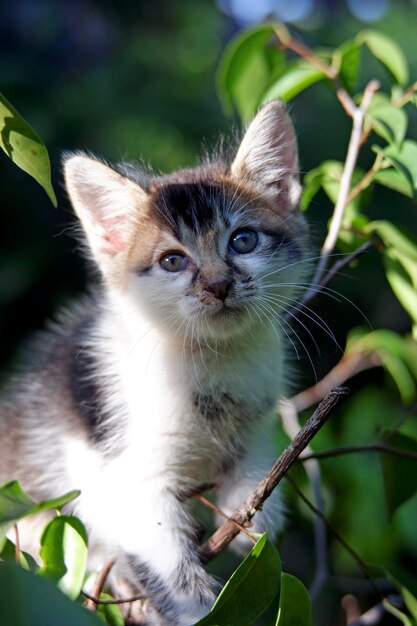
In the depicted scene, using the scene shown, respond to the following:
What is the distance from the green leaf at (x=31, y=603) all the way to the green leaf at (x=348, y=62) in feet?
4.40

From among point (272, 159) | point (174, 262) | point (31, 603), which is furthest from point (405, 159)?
point (31, 603)

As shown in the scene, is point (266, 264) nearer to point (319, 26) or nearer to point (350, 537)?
point (350, 537)

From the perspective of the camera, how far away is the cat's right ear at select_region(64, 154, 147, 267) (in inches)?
65.6

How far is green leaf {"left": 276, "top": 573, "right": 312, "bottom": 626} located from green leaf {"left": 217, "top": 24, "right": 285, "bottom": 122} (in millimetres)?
1166

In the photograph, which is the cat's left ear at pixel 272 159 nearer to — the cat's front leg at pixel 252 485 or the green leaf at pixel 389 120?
the green leaf at pixel 389 120

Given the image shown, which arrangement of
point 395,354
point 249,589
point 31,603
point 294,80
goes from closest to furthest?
point 31,603 < point 249,589 < point 294,80 < point 395,354

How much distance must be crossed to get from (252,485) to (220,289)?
47 centimetres

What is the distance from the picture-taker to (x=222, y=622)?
108 centimetres

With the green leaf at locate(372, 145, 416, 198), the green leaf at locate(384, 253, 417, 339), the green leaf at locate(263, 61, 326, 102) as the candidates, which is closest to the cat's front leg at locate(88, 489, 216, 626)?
the green leaf at locate(384, 253, 417, 339)

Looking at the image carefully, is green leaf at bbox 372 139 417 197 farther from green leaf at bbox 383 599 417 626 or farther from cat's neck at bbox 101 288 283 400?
green leaf at bbox 383 599 417 626

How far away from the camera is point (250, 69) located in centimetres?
197

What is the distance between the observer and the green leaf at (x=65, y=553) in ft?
3.57

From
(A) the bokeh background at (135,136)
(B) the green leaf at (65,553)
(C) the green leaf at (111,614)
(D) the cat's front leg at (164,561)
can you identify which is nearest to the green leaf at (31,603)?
(B) the green leaf at (65,553)

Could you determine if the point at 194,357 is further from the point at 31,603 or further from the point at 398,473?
the point at 31,603
